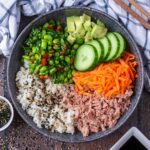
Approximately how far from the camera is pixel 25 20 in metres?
2.26

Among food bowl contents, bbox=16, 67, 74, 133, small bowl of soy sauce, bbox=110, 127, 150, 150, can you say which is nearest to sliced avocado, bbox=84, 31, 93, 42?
food bowl contents, bbox=16, 67, 74, 133

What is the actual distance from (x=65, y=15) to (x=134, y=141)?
0.62m

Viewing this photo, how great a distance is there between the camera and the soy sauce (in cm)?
208

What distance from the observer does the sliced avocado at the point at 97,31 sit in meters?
2.12

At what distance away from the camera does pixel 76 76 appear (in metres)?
2.13

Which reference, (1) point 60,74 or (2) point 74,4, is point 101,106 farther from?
(2) point 74,4

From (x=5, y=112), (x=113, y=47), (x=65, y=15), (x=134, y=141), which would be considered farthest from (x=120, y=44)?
(x=5, y=112)

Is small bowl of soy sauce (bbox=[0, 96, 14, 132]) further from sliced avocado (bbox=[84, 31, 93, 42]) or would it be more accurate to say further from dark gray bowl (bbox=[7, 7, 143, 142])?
sliced avocado (bbox=[84, 31, 93, 42])

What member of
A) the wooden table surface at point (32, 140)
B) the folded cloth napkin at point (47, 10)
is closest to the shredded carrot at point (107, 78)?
the folded cloth napkin at point (47, 10)

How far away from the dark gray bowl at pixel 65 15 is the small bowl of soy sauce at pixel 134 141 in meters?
0.08

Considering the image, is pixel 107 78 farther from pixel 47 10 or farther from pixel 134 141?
pixel 47 10

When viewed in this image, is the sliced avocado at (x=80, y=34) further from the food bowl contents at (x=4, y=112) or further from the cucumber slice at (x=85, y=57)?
the food bowl contents at (x=4, y=112)

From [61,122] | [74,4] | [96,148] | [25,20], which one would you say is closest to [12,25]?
[25,20]

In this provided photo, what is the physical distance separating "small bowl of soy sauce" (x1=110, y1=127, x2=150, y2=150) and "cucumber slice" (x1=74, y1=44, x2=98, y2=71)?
32 centimetres
